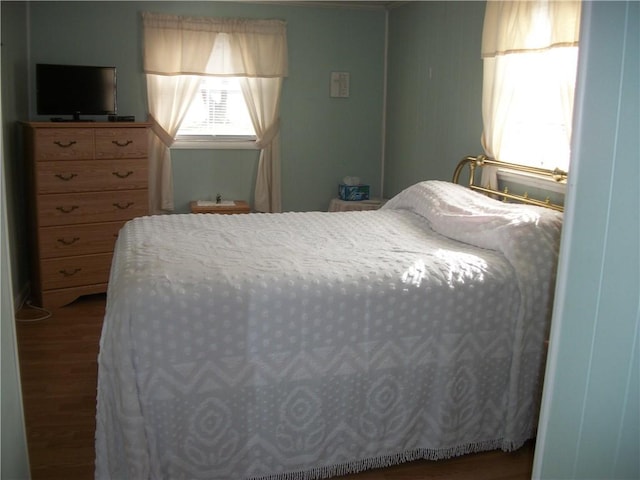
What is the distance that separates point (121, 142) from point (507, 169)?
2577 mm

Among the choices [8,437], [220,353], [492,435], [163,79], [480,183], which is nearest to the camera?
[8,437]

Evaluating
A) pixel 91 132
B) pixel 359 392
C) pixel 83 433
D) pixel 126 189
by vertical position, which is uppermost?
pixel 91 132

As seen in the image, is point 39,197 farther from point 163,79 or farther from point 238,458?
point 238,458

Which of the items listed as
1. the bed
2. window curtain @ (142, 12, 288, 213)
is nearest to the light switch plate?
window curtain @ (142, 12, 288, 213)

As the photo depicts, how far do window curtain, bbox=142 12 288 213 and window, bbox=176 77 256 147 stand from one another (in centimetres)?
11

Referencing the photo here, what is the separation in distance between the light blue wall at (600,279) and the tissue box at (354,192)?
3927mm

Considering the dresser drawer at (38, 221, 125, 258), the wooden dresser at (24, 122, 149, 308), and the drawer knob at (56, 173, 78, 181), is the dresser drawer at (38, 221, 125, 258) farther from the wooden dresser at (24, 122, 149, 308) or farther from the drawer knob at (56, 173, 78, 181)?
the drawer knob at (56, 173, 78, 181)

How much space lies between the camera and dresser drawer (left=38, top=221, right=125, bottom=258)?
4309 millimetres

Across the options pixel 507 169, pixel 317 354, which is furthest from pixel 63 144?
pixel 507 169

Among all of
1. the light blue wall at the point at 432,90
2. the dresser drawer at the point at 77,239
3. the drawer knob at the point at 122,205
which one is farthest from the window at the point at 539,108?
the dresser drawer at the point at 77,239

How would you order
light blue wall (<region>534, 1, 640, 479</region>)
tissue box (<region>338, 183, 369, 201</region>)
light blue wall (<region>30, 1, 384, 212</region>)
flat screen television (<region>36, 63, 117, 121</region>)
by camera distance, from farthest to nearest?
tissue box (<region>338, 183, 369, 201</region>), light blue wall (<region>30, 1, 384, 212</region>), flat screen television (<region>36, 63, 117, 121</region>), light blue wall (<region>534, 1, 640, 479</region>)

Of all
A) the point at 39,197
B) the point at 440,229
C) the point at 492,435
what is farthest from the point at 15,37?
the point at 492,435

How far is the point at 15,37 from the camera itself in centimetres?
434

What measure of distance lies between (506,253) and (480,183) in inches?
57.4
